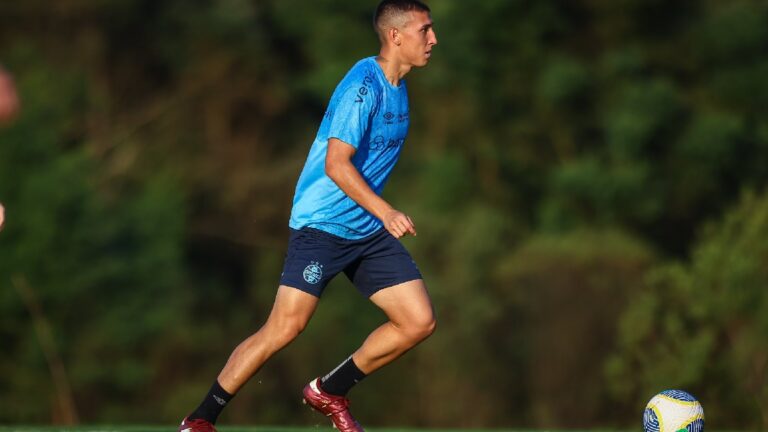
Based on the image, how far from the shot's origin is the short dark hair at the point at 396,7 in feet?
28.2

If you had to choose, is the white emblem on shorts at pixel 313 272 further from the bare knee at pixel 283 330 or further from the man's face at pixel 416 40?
the man's face at pixel 416 40

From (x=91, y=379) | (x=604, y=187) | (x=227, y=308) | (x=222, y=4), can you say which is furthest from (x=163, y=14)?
(x=604, y=187)

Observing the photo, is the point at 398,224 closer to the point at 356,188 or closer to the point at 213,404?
the point at 356,188

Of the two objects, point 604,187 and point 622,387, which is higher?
point 604,187

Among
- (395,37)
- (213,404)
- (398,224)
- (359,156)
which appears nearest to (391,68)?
(395,37)

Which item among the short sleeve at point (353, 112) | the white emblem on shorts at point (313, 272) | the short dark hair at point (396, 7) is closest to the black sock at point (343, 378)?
the white emblem on shorts at point (313, 272)

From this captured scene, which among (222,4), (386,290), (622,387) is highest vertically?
(222,4)

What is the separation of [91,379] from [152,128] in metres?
9.66

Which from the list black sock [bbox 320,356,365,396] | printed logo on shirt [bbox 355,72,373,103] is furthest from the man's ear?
black sock [bbox 320,356,365,396]

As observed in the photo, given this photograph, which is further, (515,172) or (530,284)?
(515,172)

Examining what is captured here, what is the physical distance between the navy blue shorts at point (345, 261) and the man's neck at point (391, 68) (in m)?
0.86

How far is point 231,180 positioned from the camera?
141ft

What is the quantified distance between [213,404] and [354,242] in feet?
3.93

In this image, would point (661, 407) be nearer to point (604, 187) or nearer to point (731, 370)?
point (731, 370)
